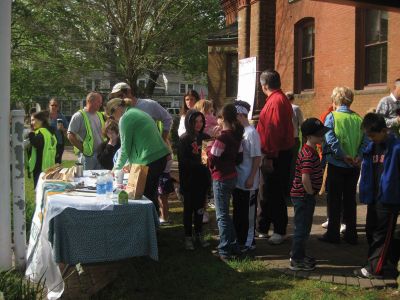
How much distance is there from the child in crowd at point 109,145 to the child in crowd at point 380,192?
10.9 ft

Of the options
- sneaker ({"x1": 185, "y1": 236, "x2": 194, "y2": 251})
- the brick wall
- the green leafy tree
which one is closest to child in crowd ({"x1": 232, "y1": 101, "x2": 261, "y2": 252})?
sneaker ({"x1": 185, "y1": 236, "x2": 194, "y2": 251})

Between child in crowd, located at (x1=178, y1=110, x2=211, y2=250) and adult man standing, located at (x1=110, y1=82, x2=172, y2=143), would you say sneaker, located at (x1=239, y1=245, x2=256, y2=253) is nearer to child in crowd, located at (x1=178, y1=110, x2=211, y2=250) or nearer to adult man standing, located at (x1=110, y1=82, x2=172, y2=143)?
child in crowd, located at (x1=178, y1=110, x2=211, y2=250)

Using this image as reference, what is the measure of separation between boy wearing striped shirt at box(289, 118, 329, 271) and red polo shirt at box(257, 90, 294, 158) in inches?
31.8

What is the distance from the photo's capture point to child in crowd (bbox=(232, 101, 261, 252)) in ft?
18.7

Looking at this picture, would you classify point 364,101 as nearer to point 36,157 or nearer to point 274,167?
point 274,167

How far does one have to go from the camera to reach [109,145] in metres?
7.03

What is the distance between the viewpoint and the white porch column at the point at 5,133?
16.8ft

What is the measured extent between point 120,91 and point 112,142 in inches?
40.8

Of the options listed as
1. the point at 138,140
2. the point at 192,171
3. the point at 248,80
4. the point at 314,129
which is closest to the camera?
the point at 314,129

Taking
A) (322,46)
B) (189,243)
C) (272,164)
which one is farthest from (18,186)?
(322,46)

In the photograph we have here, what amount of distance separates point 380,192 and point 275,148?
61.9 inches

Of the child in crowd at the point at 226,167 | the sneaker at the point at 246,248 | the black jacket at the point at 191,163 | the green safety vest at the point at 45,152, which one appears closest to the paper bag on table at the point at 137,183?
the child in crowd at the point at 226,167

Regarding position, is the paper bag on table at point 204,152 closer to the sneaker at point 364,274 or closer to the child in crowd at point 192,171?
the child in crowd at point 192,171

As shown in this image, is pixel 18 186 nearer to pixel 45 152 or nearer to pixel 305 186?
pixel 45 152
